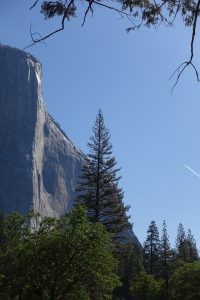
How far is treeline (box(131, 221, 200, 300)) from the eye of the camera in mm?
37375

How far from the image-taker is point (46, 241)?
2017 centimetres

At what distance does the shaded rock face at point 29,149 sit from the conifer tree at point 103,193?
103922 mm

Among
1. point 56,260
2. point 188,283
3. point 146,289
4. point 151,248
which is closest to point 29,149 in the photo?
point 151,248

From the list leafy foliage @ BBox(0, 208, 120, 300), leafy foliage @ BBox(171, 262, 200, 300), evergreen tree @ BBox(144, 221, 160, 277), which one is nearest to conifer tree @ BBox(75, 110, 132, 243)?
leafy foliage @ BBox(171, 262, 200, 300)

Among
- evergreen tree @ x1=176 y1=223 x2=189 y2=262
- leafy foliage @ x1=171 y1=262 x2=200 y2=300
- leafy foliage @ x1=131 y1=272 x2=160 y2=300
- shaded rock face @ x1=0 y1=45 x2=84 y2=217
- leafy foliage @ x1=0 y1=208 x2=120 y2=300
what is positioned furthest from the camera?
shaded rock face @ x1=0 y1=45 x2=84 y2=217

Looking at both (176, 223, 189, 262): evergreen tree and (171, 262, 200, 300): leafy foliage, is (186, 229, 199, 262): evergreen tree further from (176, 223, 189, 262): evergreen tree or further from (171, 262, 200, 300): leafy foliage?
(171, 262, 200, 300): leafy foliage

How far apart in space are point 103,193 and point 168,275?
68.7 feet

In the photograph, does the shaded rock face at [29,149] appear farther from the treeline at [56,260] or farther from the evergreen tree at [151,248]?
the treeline at [56,260]

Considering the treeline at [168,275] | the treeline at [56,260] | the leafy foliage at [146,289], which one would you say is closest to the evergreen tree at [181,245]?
the treeline at [168,275]

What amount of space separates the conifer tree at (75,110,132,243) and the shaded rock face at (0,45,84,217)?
341 ft

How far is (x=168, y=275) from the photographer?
194 ft

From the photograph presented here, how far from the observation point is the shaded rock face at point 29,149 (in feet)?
497

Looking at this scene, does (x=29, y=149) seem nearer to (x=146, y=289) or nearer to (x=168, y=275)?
(x=168, y=275)

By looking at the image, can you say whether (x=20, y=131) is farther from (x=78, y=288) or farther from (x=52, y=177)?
(x=78, y=288)
